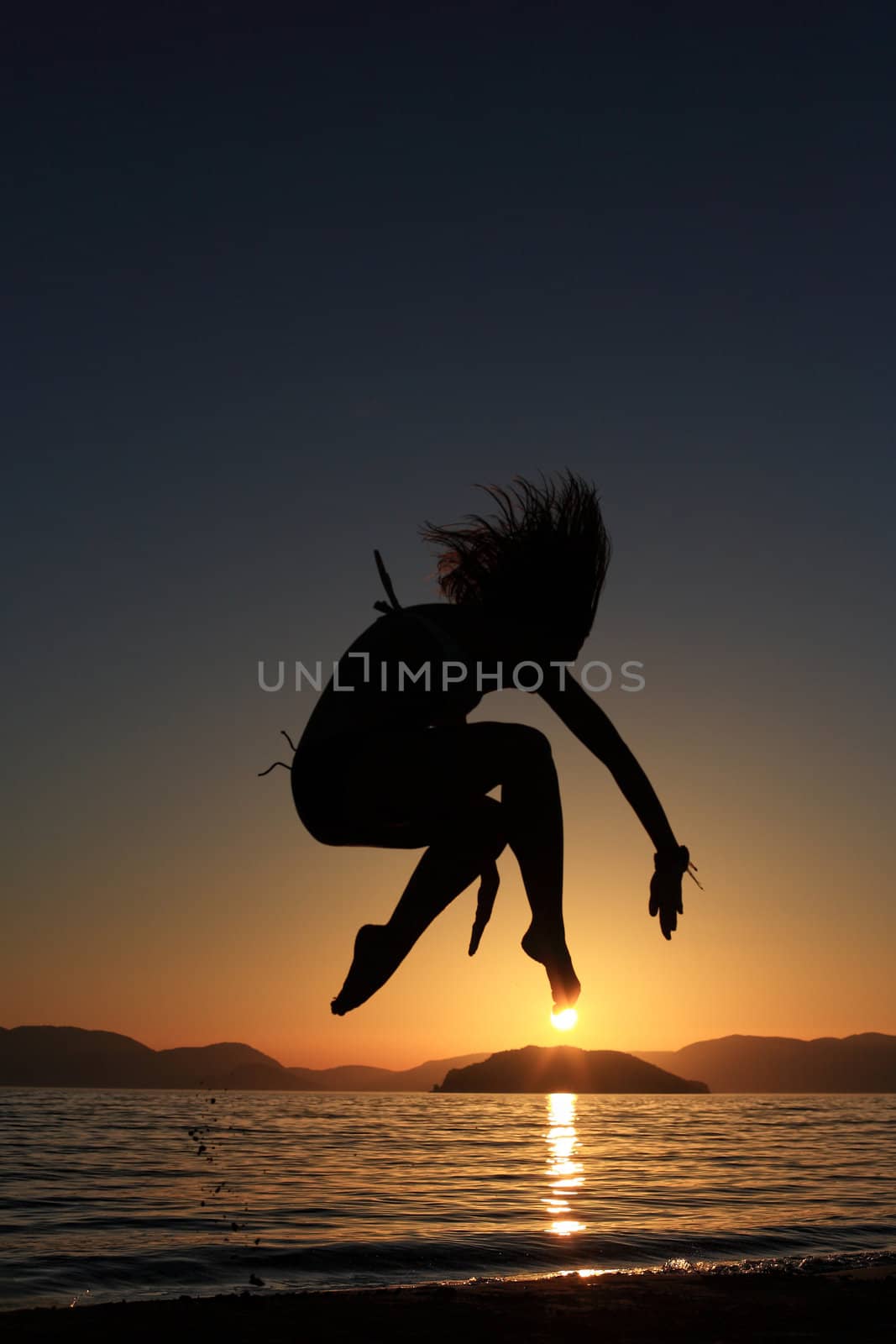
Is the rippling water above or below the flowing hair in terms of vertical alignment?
below

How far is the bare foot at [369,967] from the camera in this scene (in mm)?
3549

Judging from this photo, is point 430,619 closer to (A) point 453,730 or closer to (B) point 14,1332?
(A) point 453,730

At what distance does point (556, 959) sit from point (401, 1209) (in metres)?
29.9

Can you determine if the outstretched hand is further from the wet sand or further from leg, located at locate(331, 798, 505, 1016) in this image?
the wet sand

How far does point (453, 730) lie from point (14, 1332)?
35.8 ft

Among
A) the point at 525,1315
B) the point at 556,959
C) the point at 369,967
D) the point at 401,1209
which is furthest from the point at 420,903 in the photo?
the point at 401,1209

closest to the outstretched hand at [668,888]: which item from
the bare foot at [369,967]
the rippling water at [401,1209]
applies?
the bare foot at [369,967]

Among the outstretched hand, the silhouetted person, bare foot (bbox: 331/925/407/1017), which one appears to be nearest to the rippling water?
bare foot (bbox: 331/925/407/1017)

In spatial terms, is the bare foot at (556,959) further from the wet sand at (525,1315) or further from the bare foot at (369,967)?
the wet sand at (525,1315)

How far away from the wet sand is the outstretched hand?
309 inches

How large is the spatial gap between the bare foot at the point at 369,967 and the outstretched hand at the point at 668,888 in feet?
2.73

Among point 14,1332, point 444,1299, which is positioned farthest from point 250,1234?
point 14,1332

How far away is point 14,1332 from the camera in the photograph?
10.9 m

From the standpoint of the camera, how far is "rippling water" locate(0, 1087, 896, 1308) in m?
20.0
